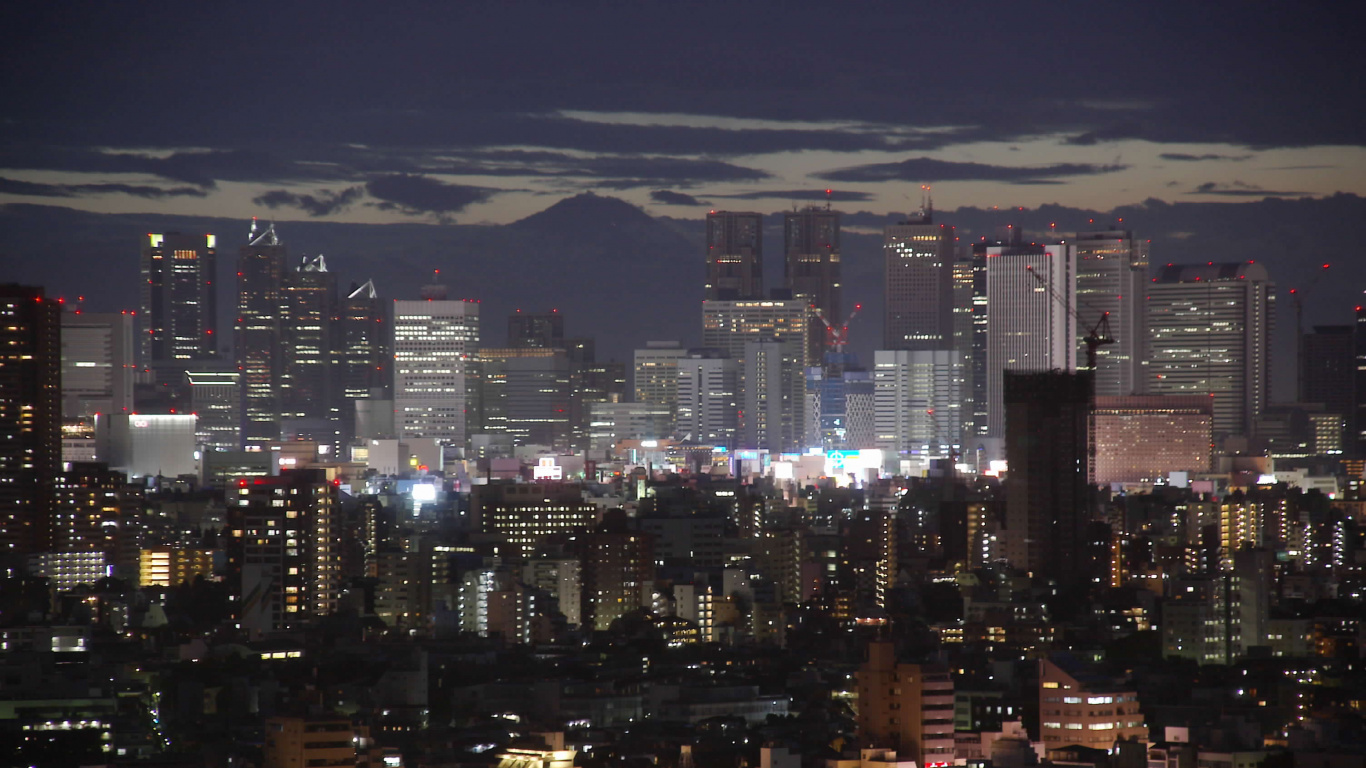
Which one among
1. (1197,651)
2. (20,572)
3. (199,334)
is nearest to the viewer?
(1197,651)

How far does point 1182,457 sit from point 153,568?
35041mm

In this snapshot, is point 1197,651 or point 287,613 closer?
point 1197,651

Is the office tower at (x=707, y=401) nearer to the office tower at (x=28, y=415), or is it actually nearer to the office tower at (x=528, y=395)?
the office tower at (x=528, y=395)

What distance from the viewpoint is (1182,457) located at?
66000 mm

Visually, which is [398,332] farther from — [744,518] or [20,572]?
[20,572]

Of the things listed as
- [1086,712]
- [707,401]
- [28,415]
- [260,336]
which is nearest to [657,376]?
[707,401]

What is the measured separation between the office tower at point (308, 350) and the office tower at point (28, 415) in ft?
110

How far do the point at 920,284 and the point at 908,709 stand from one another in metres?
65.6

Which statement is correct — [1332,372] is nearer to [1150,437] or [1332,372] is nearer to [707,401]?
[1150,437]

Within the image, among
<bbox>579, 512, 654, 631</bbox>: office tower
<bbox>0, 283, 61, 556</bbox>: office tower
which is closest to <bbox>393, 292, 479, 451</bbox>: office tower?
<bbox>0, 283, 61, 556</bbox>: office tower

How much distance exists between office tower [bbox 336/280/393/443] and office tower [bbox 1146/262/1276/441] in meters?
26.4

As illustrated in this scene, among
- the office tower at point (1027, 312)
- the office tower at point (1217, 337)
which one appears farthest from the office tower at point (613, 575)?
the office tower at point (1027, 312)

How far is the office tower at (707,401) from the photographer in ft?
280

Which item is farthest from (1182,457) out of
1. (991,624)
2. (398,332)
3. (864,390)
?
(991,624)
